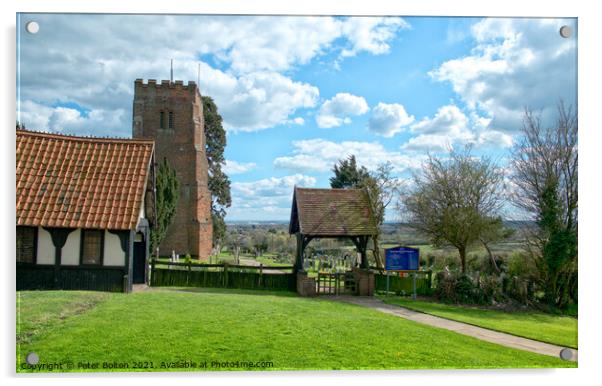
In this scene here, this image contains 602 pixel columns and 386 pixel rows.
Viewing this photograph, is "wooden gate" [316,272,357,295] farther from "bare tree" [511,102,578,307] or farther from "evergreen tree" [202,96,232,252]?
"evergreen tree" [202,96,232,252]

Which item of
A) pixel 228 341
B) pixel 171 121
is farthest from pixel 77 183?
pixel 171 121

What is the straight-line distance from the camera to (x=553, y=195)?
31.1 ft

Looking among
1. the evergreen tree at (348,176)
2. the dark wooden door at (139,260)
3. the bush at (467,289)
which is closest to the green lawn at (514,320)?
the bush at (467,289)

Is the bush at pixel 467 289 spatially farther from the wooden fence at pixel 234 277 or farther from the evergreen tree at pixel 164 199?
the evergreen tree at pixel 164 199

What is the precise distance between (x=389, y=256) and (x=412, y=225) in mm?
5018

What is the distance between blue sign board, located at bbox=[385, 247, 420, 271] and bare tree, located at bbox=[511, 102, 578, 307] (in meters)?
3.49

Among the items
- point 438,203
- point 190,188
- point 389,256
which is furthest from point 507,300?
point 190,188

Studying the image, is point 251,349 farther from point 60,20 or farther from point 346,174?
point 346,174

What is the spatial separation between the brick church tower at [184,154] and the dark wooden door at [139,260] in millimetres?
9735

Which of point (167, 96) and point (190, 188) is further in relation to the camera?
point (190, 188)

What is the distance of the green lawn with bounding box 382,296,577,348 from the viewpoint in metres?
7.99

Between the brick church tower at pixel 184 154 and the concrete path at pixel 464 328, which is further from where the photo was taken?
the brick church tower at pixel 184 154

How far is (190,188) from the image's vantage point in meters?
26.4

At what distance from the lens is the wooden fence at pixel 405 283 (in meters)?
15.1
